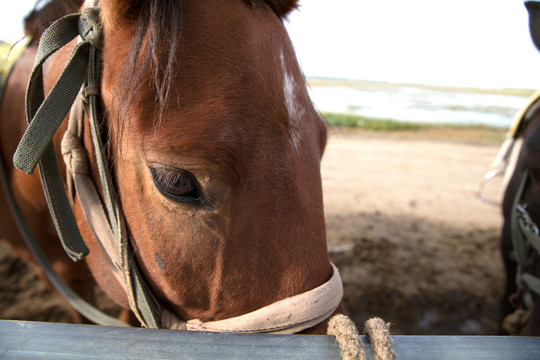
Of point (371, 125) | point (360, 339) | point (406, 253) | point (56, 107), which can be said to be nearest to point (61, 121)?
point (56, 107)

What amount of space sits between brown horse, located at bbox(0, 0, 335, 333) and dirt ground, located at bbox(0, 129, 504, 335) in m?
0.34

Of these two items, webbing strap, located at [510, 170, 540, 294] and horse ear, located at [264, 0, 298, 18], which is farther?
webbing strap, located at [510, 170, 540, 294]

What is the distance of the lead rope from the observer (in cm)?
64

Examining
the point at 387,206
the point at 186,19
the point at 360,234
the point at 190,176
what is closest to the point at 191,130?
the point at 190,176

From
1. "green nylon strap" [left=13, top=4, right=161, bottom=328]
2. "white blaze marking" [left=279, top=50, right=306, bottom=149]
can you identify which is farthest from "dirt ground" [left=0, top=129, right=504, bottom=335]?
"green nylon strap" [left=13, top=4, right=161, bottom=328]

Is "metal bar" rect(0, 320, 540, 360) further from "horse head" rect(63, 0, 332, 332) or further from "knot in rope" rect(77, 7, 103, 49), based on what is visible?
"knot in rope" rect(77, 7, 103, 49)

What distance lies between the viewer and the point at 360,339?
0.67 m

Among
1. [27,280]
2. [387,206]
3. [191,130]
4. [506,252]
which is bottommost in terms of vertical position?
[387,206]

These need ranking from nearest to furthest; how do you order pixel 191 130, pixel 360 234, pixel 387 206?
pixel 191 130, pixel 360 234, pixel 387 206

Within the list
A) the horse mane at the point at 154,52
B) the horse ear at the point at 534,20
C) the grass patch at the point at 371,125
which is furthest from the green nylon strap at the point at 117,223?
the grass patch at the point at 371,125

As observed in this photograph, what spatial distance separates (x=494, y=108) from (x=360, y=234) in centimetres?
2531

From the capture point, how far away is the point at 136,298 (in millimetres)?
998

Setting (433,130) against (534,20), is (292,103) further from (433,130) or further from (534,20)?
(433,130)

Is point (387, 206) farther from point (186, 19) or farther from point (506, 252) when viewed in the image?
point (186, 19)
